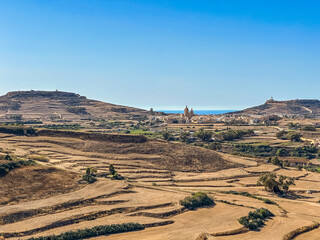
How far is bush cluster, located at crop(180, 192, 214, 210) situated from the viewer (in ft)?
138

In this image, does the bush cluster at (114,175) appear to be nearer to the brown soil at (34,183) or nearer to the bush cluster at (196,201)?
the brown soil at (34,183)

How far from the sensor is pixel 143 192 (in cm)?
4709

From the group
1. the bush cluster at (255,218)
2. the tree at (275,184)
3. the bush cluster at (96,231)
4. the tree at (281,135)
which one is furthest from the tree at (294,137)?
the bush cluster at (96,231)

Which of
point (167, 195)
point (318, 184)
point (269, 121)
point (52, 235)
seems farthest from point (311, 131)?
point (52, 235)

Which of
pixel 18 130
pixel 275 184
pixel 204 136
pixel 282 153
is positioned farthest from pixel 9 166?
pixel 282 153

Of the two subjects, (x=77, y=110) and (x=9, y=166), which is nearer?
(x=9, y=166)

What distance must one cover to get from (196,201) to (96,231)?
47.6 feet

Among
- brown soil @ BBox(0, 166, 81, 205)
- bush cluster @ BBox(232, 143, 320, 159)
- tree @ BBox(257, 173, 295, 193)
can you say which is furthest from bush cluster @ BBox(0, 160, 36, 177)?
bush cluster @ BBox(232, 143, 320, 159)

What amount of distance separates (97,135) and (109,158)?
1298cm

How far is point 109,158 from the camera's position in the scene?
67.4 m

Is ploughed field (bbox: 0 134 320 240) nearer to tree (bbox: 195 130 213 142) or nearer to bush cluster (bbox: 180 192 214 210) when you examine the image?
bush cluster (bbox: 180 192 214 210)

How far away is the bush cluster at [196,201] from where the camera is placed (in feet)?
138

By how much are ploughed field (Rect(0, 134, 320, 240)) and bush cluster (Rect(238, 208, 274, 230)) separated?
73 cm

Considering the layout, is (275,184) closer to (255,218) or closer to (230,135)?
(255,218)
